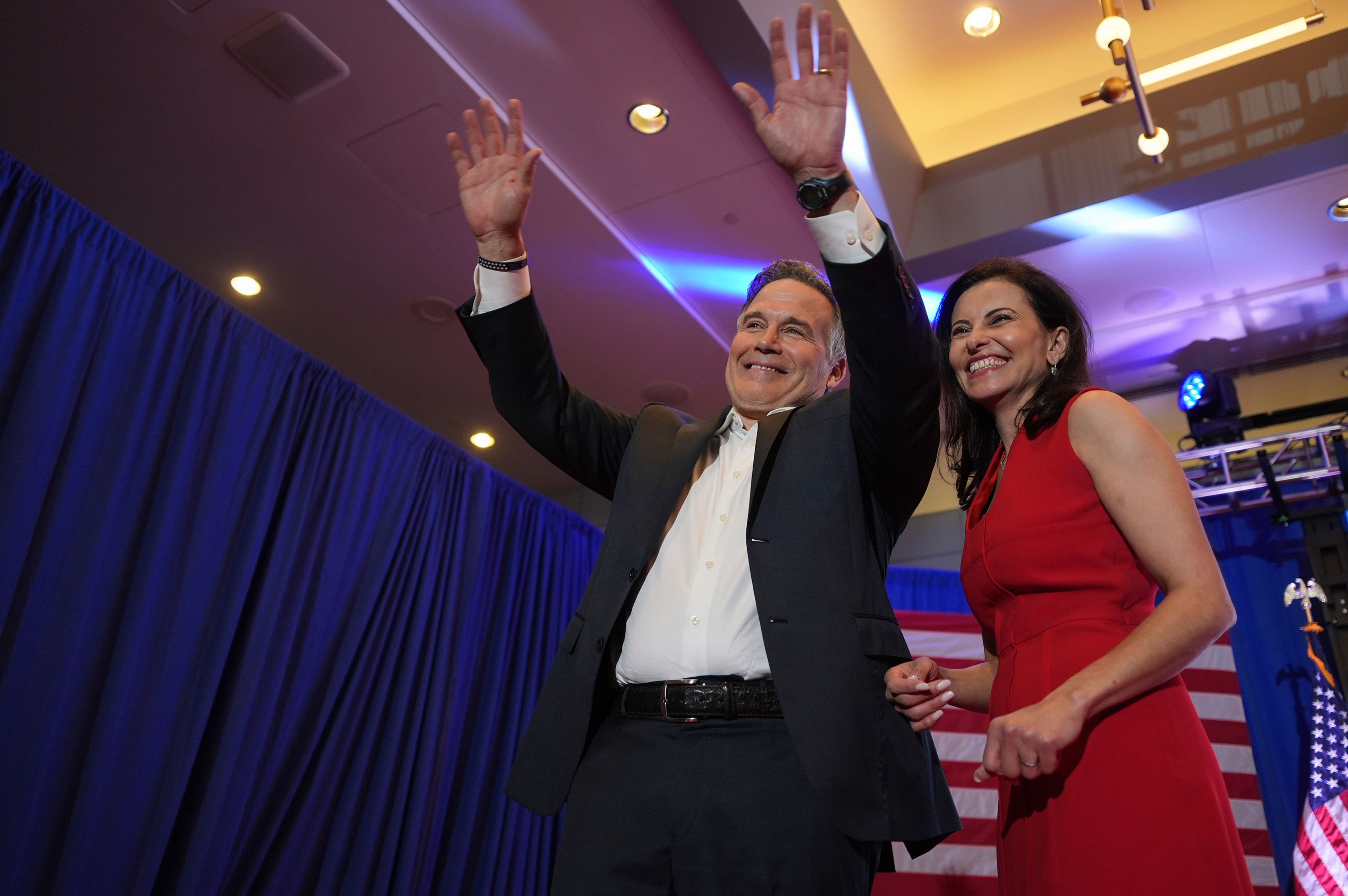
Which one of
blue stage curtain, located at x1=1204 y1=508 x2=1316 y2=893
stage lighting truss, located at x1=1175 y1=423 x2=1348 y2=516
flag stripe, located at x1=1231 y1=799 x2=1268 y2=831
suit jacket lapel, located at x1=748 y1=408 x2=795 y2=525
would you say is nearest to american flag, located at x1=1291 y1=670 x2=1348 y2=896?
blue stage curtain, located at x1=1204 y1=508 x2=1316 y2=893

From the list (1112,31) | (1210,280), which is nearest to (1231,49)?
(1112,31)

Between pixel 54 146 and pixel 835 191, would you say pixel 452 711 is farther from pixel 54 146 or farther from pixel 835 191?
pixel 835 191

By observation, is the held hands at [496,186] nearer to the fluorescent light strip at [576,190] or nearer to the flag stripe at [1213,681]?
the fluorescent light strip at [576,190]

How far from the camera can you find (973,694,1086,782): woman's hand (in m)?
1.01

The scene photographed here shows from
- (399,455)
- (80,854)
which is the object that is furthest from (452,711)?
(80,854)

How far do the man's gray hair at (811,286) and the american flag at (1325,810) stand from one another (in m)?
4.32

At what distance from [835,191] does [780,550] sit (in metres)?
0.52

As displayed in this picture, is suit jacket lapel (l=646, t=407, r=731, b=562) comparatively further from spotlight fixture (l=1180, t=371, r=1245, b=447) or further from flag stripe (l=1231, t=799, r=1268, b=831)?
spotlight fixture (l=1180, t=371, r=1245, b=447)

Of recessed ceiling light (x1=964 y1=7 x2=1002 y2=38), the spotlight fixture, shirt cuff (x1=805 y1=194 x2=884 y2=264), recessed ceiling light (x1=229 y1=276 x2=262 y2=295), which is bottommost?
shirt cuff (x1=805 y1=194 x2=884 y2=264)

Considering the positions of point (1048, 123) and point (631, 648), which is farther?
point (1048, 123)

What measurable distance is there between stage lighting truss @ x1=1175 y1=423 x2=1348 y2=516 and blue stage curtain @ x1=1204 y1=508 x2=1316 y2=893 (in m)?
0.18

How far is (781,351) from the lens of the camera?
172 centimetres

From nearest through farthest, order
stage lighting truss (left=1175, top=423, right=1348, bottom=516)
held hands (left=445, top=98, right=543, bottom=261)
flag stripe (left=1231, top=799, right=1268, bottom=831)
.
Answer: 1. held hands (left=445, top=98, right=543, bottom=261)
2. flag stripe (left=1231, top=799, right=1268, bottom=831)
3. stage lighting truss (left=1175, top=423, right=1348, bottom=516)

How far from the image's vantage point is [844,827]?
3.85 ft
